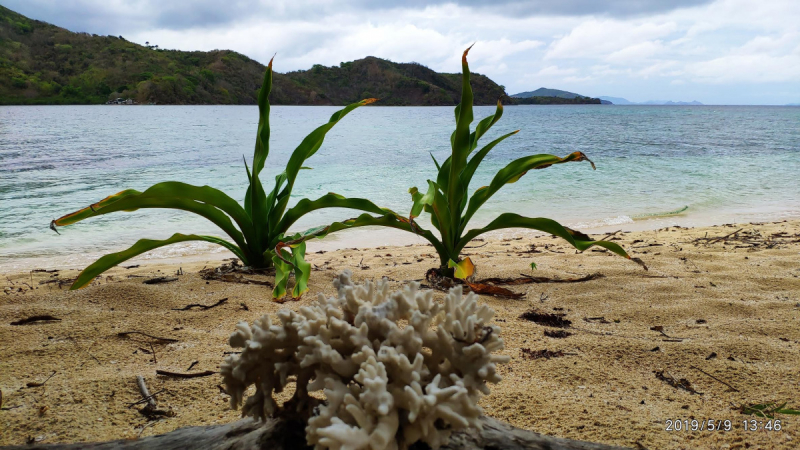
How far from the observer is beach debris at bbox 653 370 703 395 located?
149cm

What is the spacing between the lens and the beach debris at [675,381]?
1489mm

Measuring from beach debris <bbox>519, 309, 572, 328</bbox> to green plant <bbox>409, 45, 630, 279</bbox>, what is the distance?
0.40m

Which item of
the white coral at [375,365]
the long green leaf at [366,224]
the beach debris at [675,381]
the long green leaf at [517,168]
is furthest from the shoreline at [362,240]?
the white coral at [375,365]

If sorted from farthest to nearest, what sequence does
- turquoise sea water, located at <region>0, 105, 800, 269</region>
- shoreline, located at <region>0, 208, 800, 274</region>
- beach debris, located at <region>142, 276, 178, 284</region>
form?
turquoise sea water, located at <region>0, 105, 800, 269</region> < shoreline, located at <region>0, 208, 800, 274</region> < beach debris, located at <region>142, 276, 178, 284</region>

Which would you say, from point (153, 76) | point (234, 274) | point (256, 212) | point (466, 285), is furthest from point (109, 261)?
point (153, 76)

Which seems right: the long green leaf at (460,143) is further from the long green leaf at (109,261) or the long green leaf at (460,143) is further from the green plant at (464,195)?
the long green leaf at (109,261)

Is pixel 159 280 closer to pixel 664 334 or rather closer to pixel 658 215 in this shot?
pixel 664 334

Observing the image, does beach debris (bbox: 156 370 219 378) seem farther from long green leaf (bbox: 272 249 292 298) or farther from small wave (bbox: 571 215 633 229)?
small wave (bbox: 571 215 633 229)

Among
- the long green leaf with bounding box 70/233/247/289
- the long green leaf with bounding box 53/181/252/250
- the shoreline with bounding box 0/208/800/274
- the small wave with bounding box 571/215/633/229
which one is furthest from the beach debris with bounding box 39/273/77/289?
the small wave with bounding box 571/215/633/229

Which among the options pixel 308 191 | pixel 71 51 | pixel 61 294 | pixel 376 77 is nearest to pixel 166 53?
pixel 71 51

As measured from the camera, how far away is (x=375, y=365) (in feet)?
2.26

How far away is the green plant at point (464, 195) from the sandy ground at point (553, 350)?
0.30 m

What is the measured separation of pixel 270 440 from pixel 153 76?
52.8 m

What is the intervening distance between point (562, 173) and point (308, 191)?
5.70 m
